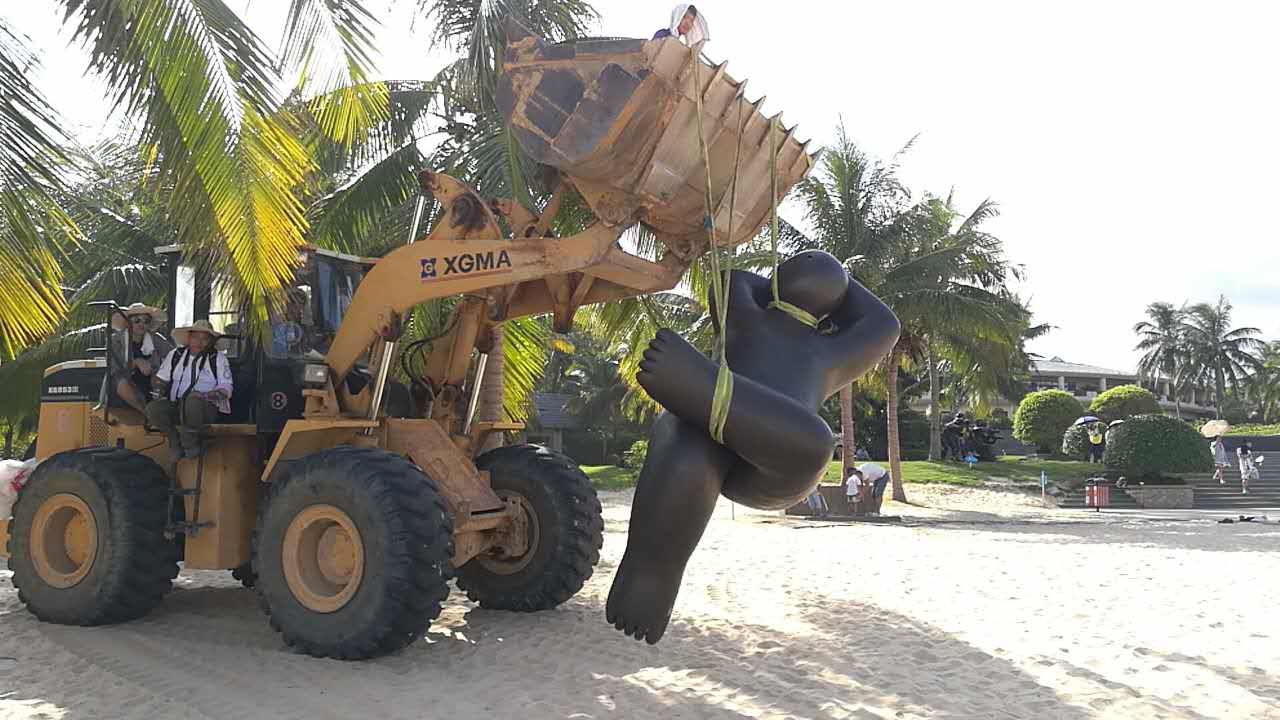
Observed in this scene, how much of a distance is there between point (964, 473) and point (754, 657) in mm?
27785

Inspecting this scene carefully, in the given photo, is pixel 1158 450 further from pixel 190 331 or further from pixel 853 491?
pixel 190 331

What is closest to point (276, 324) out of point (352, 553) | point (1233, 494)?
point (352, 553)

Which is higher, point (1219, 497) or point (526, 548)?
point (526, 548)

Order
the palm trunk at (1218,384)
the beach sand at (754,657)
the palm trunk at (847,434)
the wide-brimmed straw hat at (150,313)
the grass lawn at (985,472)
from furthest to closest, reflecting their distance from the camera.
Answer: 1. the palm trunk at (1218,384)
2. the grass lawn at (985,472)
3. the palm trunk at (847,434)
4. the wide-brimmed straw hat at (150,313)
5. the beach sand at (754,657)

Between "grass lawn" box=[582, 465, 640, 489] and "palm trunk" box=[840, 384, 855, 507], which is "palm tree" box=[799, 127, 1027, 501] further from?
"grass lawn" box=[582, 465, 640, 489]

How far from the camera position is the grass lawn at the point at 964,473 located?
103 feet

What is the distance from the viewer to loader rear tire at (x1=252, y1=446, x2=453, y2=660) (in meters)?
6.49

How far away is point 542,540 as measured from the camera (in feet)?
27.3

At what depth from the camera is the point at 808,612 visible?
28.5ft

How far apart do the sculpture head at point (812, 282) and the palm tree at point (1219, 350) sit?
82974mm

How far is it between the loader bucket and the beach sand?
2.94 m

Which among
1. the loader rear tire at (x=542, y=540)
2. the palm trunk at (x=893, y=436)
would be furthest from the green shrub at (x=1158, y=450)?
the loader rear tire at (x=542, y=540)

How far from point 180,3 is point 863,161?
20224 mm

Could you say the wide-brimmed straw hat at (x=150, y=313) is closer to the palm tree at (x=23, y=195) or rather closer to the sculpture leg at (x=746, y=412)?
the palm tree at (x=23, y=195)
